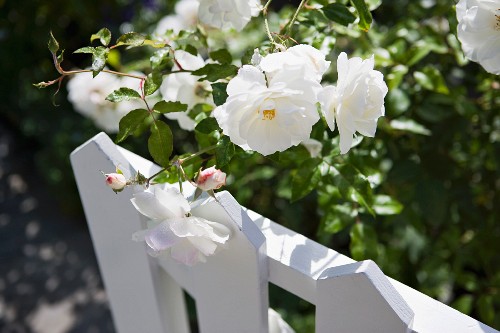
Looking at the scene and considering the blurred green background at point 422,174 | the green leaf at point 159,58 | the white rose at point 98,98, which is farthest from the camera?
the white rose at point 98,98

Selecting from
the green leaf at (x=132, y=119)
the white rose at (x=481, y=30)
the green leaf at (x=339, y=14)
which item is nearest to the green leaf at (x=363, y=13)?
the green leaf at (x=339, y=14)

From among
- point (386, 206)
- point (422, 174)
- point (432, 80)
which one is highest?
point (432, 80)

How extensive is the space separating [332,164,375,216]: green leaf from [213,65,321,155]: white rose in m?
0.24

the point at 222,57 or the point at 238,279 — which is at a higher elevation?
the point at 222,57

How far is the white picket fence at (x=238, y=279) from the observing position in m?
0.68

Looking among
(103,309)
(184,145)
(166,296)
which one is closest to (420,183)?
(166,296)

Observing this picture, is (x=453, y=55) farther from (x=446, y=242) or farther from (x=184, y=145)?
(x=184, y=145)

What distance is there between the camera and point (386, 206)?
113 centimetres

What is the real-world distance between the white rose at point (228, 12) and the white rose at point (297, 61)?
0.19 m

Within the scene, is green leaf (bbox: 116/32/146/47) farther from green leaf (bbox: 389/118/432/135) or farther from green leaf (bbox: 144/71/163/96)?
green leaf (bbox: 389/118/432/135)

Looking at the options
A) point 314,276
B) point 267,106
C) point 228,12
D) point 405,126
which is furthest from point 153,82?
point 405,126

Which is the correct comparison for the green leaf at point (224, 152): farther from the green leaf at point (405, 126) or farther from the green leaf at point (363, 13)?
the green leaf at point (405, 126)

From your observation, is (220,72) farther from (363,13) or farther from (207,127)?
(363,13)

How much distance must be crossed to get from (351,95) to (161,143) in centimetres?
28
